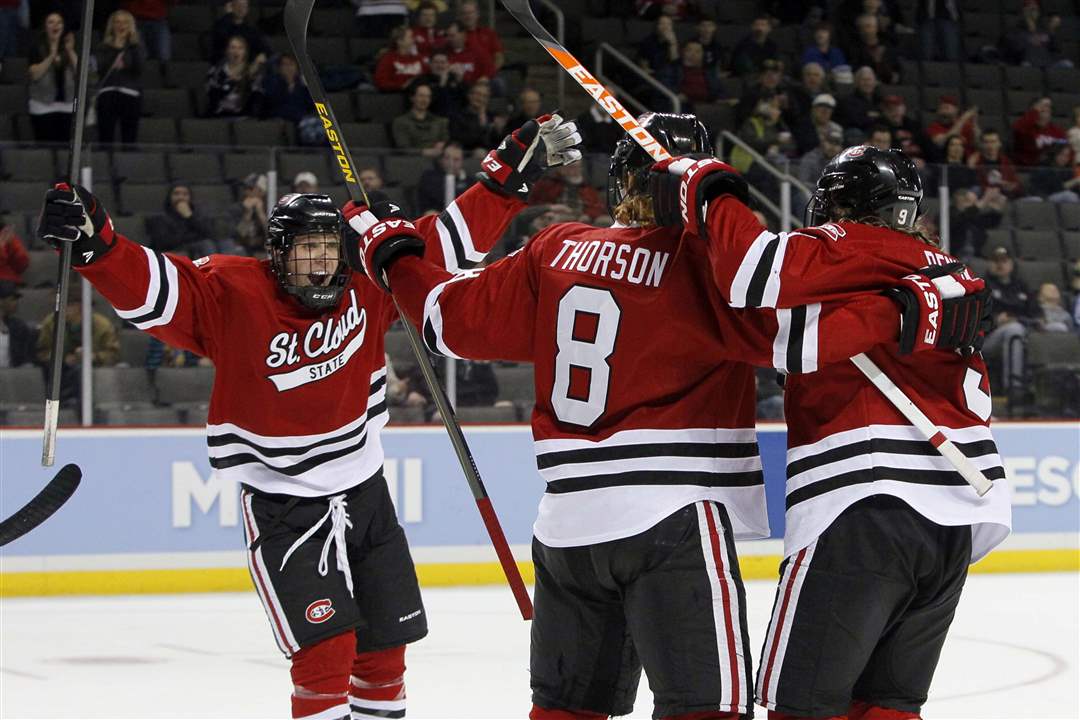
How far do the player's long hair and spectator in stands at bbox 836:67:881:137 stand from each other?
761cm

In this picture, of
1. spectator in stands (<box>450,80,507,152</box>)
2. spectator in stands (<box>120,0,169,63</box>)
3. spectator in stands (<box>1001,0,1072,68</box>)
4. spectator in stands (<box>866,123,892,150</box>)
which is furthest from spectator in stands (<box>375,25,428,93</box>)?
spectator in stands (<box>1001,0,1072,68</box>)

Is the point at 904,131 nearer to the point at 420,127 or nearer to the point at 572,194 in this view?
the point at 420,127

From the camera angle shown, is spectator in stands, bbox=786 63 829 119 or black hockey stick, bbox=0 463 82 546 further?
spectator in stands, bbox=786 63 829 119

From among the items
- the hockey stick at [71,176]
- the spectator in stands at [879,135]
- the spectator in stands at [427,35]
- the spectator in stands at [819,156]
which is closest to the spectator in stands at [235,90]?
the spectator in stands at [427,35]

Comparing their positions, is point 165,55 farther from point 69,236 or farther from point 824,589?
point 824,589

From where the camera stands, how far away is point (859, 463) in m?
2.49

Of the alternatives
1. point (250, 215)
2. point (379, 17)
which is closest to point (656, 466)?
point (250, 215)

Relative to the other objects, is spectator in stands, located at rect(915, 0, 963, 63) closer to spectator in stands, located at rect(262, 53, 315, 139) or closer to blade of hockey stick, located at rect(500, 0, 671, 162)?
spectator in stands, located at rect(262, 53, 315, 139)

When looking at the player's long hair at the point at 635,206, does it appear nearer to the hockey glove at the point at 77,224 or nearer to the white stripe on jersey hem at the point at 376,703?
the hockey glove at the point at 77,224

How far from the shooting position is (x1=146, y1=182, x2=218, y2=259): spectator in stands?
688 cm

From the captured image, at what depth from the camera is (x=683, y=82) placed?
401 inches

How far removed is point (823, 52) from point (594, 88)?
8.09 metres

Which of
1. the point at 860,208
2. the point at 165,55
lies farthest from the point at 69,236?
the point at 165,55

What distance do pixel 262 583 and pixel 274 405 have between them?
0.37 metres
